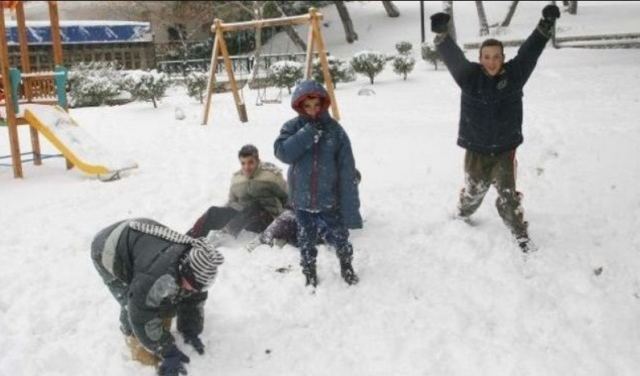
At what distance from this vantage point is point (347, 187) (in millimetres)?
4125

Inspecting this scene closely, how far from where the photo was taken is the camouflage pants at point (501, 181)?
461 centimetres

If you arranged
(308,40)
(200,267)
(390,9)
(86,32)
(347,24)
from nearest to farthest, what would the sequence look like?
(200,267) < (308,40) < (86,32) < (347,24) < (390,9)

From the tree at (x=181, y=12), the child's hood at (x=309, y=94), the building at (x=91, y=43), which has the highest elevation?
the tree at (x=181, y=12)

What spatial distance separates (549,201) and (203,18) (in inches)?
868

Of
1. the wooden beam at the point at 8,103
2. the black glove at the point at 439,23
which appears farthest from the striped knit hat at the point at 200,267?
the wooden beam at the point at 8,103

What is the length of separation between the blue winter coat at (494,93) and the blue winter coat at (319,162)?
1109 mm

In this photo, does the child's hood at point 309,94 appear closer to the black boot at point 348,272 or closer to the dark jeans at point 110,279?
the black boot at point 348,272

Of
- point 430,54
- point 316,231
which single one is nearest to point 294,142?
point 316,231

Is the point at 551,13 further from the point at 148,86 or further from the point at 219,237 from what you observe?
the point at 148,86

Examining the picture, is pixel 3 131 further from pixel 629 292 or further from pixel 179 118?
pixel 629 292

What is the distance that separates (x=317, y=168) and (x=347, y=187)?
25cm

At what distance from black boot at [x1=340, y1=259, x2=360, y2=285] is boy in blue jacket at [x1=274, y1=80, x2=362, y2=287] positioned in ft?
0.31

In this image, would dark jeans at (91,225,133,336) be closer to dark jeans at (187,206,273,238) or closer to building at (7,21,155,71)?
dark jeans at (187,206,273,238)

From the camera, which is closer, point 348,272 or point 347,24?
point 348,272
